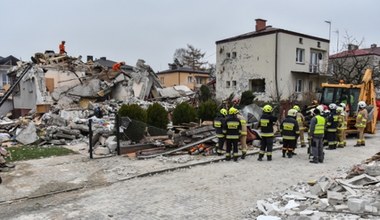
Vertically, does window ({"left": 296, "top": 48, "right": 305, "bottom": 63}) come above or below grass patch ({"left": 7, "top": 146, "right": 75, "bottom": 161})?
above

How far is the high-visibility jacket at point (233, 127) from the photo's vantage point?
10.7 m

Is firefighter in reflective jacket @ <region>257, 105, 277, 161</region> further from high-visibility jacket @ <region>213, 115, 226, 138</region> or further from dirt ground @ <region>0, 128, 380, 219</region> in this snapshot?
high-visibility jacket @ <region>213, 115, 226, 138</region>

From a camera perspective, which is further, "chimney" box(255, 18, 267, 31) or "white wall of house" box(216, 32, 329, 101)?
"chimney" box(255, 18, 267, 31)

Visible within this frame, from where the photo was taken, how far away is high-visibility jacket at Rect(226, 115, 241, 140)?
423 inches

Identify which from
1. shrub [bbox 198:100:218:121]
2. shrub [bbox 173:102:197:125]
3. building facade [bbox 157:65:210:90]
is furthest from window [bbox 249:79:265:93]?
shrub [bbox 173:102:197:125]

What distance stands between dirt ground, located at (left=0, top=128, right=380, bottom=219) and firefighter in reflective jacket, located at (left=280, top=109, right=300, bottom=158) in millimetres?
434

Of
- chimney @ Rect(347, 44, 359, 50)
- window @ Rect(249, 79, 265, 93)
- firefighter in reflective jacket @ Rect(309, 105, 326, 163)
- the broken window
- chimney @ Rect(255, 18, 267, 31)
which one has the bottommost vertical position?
firefighter in reflective jacket @ Rect(309, 105, 326, 163)

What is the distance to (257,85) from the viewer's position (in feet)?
100

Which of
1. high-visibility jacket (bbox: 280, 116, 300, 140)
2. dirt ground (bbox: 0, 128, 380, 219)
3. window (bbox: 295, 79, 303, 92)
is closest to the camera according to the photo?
dirt ground (bbox: 0, 128, 380, 219)

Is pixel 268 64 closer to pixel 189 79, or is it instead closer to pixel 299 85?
pixel 299 85

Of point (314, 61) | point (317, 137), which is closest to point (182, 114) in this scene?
point (317, 137)

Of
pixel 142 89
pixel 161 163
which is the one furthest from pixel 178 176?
pixel 142 89

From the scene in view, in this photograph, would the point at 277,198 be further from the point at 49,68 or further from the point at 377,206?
the point at 49,68

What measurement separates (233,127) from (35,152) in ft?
24.7
